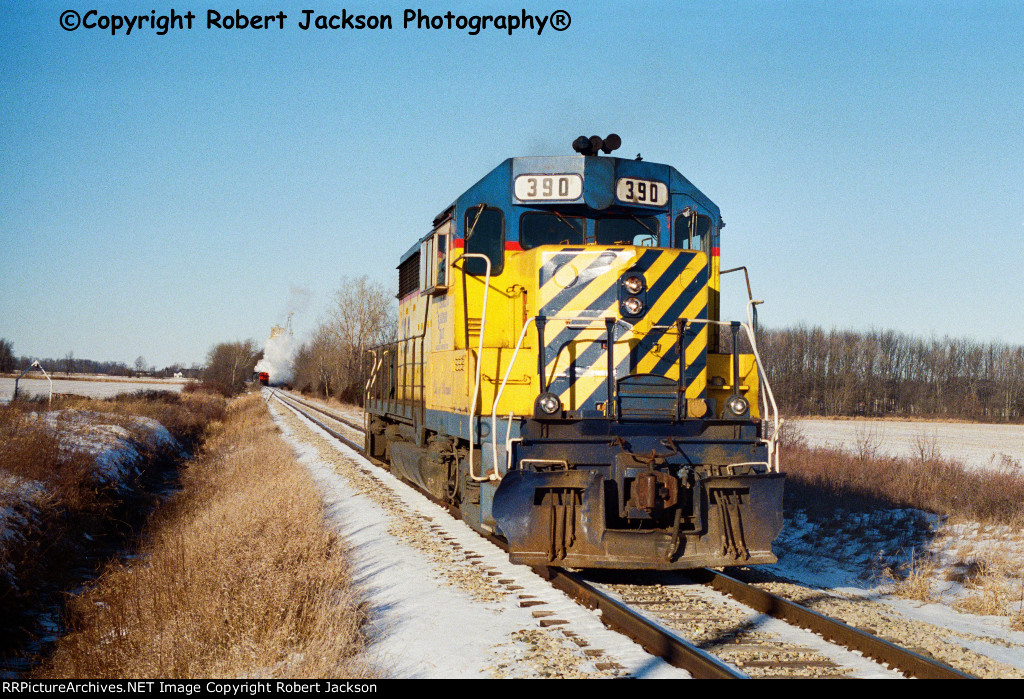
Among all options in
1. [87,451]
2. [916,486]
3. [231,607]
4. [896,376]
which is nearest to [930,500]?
[916,486]

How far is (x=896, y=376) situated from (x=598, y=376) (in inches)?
2636

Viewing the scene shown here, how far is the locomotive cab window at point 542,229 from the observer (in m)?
7.96

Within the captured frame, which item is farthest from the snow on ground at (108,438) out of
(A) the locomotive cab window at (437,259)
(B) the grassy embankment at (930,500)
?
(B) the grassy embankment at (930,500)

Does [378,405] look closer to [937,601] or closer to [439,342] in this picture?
[439,342]

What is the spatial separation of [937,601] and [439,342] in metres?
5.82

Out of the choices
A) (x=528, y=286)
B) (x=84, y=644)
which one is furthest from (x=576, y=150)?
(x=84, y=644)

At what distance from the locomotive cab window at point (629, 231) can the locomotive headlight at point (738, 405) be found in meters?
1.90

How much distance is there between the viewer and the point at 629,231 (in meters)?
7.99

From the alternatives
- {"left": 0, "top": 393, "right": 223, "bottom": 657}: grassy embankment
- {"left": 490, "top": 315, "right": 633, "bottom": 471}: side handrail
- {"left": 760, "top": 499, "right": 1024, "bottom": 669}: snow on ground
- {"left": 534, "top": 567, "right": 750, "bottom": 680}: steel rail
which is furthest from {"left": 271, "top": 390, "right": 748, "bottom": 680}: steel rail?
{"left": 0, "top": 393, "right": 223, "bottom": 657}: grassy embankment

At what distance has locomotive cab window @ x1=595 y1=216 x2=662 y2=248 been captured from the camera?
26.1 ft

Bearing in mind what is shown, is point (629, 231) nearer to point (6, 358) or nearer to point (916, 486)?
point (916, 486)

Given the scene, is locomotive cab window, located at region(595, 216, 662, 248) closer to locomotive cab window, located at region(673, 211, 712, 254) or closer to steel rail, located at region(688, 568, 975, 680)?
locomotive cab window, located at region(673, 211, 712, 254)

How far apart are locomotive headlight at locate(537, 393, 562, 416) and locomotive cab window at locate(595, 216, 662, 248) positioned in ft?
6.53

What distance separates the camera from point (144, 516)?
15062mm
